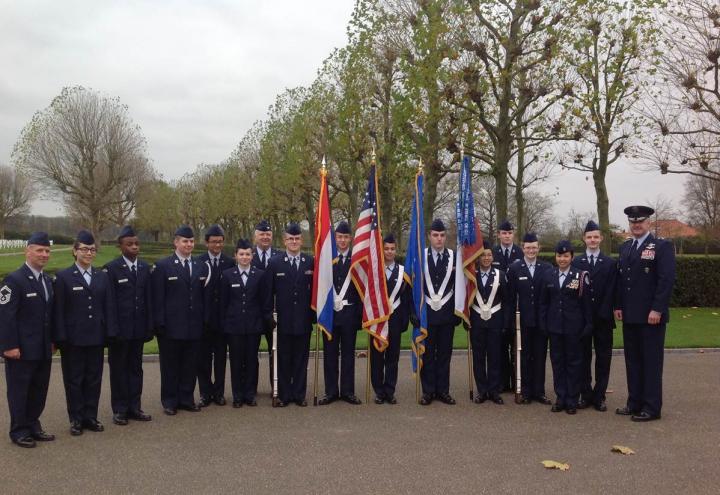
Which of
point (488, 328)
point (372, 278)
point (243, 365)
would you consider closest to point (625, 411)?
point (488, 328)

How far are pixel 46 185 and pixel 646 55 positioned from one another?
119ft

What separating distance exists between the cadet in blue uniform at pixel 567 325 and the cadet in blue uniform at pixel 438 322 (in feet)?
3.90

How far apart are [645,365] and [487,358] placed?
1.84 m

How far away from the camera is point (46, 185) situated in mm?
39156

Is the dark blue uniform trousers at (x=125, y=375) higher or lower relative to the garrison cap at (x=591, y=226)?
lower

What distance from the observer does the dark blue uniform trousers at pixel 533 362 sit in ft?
24.8

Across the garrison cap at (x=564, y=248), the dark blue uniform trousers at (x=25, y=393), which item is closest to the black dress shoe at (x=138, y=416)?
the dark blue uniform trousers at (x=25, y=393)

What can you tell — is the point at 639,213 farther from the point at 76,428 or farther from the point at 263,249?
the point at 76,428

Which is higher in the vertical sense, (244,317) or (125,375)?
(244,317)

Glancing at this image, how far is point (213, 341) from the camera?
25.4 feet

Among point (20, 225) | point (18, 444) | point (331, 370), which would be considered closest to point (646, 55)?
point (331, 370)

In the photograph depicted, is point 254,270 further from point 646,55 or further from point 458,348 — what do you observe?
point 646,55

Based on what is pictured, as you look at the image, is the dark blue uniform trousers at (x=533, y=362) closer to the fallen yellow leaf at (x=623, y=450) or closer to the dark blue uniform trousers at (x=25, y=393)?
the fallen yellow leaf at (x=623, y=450)

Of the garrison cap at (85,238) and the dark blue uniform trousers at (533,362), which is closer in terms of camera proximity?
the garrison cap at (85,238)
